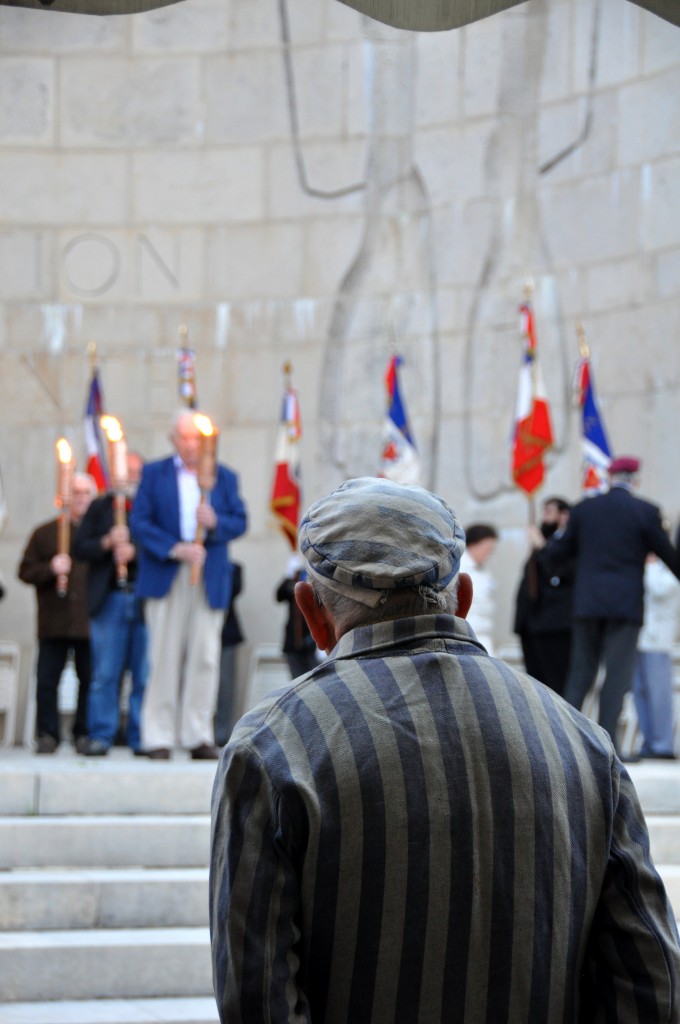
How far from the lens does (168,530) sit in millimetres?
7910

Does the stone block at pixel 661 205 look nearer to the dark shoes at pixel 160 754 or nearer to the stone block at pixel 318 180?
the stone block at pixel 318 180

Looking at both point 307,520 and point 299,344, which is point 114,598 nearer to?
point 299,344

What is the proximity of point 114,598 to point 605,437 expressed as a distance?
3.59 metres

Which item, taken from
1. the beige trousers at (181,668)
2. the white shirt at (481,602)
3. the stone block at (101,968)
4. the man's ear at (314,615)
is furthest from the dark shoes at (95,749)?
the man's ear at (314,615)

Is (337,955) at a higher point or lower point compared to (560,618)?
higher

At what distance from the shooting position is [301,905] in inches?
64.9

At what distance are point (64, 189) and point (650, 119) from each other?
4.81 meters

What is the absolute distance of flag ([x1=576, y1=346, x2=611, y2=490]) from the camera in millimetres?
9836

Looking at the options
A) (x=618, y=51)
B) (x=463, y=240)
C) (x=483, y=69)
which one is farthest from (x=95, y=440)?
(x=618, y=51)

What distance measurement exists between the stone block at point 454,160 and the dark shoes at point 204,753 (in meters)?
5.48

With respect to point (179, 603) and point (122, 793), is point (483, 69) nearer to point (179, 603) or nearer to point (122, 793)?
point (179, 603)

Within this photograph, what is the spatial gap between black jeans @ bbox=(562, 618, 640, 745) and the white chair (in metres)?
4.74

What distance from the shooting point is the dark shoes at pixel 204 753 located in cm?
768

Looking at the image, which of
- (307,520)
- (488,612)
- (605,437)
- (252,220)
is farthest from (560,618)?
(307,520)
